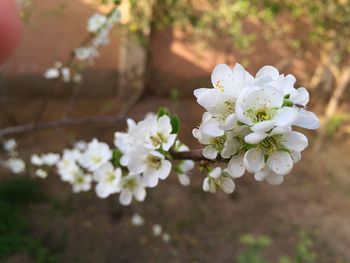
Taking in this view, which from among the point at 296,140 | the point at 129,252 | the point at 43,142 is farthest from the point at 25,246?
the point at 296,140

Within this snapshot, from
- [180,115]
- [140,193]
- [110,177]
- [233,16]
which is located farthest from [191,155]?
[180,115]

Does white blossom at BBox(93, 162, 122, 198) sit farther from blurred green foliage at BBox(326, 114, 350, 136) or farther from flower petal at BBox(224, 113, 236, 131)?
blurred green foliage at BBox(326, 114, 350, 136)

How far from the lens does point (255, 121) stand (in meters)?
0.63

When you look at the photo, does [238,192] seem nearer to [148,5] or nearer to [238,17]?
[238,17]

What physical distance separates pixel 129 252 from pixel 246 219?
3.57 ft

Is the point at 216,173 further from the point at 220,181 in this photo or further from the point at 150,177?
the point at 150,177

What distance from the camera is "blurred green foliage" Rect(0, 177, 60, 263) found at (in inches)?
117

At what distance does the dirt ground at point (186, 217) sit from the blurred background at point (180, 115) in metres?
0.01

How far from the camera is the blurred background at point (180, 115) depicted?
128 inches

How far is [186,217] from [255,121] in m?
3.01

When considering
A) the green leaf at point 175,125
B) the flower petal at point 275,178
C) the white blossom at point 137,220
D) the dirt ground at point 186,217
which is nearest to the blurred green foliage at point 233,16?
the dirt ground at point 186,217

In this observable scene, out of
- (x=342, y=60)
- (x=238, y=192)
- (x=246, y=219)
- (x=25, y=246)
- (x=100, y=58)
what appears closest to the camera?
(x=25, y=246)

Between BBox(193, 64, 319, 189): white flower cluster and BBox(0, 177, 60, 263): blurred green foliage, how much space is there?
2637 millimetres

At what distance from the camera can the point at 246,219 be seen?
12.0 ft
